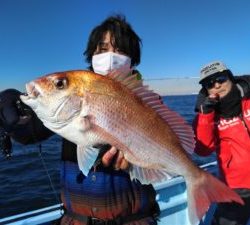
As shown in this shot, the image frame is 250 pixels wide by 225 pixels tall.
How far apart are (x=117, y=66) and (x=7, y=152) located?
3.39 ft

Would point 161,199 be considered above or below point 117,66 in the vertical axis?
below

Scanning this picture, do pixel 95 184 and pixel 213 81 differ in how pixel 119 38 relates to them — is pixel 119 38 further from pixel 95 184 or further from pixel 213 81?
pixel 213 81

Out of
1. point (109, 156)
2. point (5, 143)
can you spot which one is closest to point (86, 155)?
point (109, 156)

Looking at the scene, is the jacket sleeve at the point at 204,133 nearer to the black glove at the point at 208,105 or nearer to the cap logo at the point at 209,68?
the black glove at the point at 208,105

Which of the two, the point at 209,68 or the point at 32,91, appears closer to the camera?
the point at 32,91

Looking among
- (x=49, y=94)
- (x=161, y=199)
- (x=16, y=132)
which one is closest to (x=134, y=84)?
(x=49, y=94)

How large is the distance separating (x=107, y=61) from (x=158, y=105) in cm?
55

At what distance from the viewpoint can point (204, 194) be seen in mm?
2568

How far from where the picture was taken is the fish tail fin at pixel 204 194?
2.56 m

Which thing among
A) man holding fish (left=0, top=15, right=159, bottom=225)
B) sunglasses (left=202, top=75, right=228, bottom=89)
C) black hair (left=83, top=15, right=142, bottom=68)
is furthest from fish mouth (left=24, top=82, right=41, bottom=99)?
sunglasses (left=202, top=75, right=228, bottom=89)

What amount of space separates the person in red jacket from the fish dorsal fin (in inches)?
75.9

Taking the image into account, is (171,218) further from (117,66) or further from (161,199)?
(117,66)

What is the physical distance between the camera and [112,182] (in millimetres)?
2660

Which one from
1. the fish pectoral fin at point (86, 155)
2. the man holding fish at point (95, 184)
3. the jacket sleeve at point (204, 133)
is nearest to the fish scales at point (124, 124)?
the fish pectoral fin at point (86, 155)
